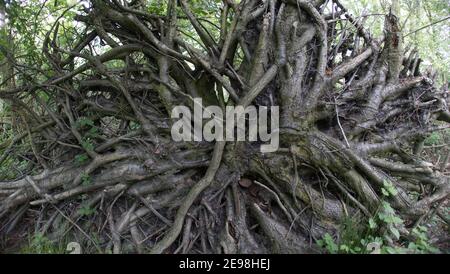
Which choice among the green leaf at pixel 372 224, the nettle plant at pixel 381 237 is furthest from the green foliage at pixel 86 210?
the green leaf at pixel 372 224

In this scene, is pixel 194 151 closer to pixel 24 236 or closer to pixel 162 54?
pixel 162 54

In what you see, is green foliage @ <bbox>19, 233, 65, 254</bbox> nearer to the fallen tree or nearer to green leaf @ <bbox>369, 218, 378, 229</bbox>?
the fallen tree

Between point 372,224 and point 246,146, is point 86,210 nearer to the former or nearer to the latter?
point 246,146

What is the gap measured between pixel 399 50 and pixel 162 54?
2.20m

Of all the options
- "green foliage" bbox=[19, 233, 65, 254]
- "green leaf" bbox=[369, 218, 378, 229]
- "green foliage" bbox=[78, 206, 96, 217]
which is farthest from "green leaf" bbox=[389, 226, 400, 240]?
"green foliage" bbox=[19, 233, 65, 254]

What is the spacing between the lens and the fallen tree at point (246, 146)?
2682 millimetres

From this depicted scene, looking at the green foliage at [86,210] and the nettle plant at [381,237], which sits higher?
the green foliage at [86,210]

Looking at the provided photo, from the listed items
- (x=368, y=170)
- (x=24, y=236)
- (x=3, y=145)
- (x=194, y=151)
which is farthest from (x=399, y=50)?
(x=3, y=145)

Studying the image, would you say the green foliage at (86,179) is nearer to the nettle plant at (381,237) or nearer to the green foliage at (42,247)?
the green foliage at (42,247)

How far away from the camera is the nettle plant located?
2.30 meters

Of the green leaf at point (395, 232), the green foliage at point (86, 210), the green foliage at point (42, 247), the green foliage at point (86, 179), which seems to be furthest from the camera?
the green foliage at point (86, 179)

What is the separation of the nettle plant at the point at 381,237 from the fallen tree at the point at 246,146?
82 mm

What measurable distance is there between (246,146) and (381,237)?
1290 millimetres

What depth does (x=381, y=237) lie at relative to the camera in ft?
7.96
